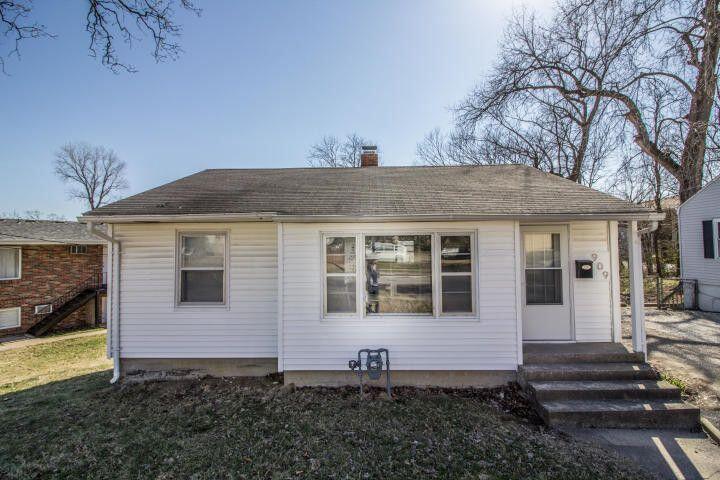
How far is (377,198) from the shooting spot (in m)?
6.17

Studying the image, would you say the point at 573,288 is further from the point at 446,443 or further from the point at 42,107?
the point at 42,107

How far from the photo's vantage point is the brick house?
1455 cm

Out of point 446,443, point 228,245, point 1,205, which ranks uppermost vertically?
A: point 1,205

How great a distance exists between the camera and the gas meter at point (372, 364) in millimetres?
5164

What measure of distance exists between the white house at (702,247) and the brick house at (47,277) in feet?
86.0

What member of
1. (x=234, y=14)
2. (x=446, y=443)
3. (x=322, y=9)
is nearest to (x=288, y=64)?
(x=322, y=9)

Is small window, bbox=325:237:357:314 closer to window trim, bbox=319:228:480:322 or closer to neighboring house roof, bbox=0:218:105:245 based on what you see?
window trim, bbox=319:228:480:322

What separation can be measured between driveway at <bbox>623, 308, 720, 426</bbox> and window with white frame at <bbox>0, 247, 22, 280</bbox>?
881 inches

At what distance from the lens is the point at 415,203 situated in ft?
19.0

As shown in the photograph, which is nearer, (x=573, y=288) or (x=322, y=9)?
(x=573, y=288)

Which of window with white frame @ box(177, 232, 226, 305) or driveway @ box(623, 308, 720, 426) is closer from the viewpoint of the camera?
driveway @ box(623, 308, 720, 426)

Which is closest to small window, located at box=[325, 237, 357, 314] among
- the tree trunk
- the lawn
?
the lawn

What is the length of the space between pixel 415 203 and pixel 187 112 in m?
8.31

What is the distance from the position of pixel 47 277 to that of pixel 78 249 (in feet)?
5.99
